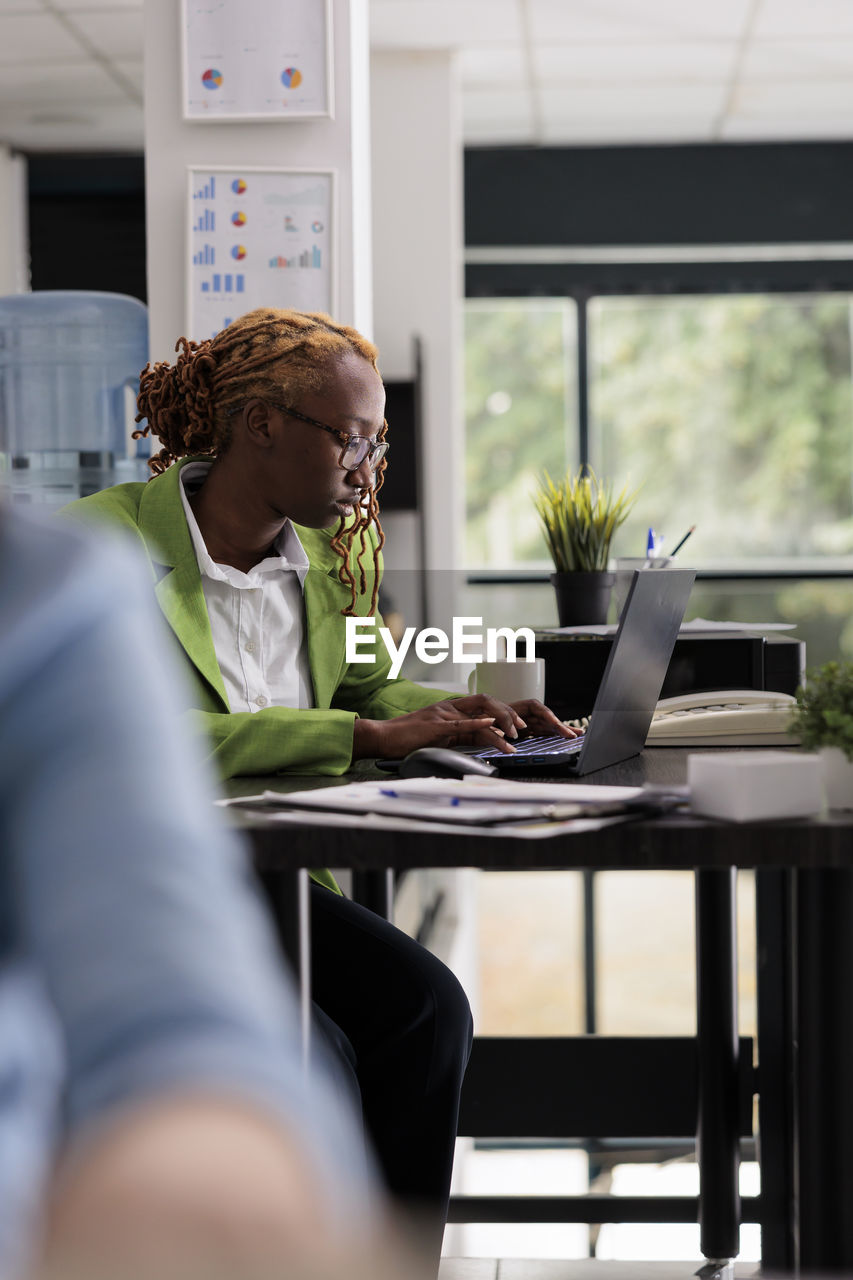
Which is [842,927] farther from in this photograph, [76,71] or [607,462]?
[607,462]

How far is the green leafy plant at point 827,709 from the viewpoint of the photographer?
110 centimetres

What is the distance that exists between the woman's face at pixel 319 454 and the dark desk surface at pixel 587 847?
812mm

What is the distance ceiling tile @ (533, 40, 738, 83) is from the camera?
471cm

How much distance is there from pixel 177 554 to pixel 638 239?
189 inches

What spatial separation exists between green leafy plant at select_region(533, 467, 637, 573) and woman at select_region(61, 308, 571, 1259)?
38 cm

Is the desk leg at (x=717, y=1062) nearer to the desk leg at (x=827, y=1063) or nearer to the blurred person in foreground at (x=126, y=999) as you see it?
the desk leg at (x=827, y=1063)

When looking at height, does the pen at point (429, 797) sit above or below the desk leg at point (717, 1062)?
above

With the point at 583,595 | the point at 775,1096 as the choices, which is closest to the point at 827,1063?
the point at 775,1096

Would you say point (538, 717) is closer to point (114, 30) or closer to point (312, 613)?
point (312, 613)

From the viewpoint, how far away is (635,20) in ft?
14.6

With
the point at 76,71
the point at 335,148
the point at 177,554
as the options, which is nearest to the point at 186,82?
the point at 335,148

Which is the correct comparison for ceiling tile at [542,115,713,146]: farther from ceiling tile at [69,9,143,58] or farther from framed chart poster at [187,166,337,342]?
framed chart poster at [187,166,337,342]

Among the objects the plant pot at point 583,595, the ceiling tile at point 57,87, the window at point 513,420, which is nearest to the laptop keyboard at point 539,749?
the plant pot at point 583,595

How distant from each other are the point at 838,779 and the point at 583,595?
118cm
